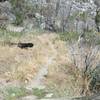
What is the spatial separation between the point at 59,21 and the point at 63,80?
10.1m

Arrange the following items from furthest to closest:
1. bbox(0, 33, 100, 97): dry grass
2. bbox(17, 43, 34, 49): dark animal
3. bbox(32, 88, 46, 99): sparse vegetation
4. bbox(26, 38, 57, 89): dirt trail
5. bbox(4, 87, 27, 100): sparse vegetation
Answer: bbox(17, 43, 34, 49): dark animal < bbox(26, 38, 57, 89): dirt trail < bbox(0, 33, 100, 97): dry grass < bbox(32, 88, 46, 99): sparse vegetation < bbox(4, 87, 27, 100): sparse vegetation

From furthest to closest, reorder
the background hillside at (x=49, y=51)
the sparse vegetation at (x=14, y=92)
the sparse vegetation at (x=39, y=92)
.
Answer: the background hillside at (x=49, y=51) → the sparse vegetation at (x=39, y=92) → the sparse vegetation at (x=14, y=92)

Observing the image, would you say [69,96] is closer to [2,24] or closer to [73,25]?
[2,24]

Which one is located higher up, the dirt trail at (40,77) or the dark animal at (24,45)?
the dark animal at (24,45)

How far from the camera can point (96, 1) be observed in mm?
20703

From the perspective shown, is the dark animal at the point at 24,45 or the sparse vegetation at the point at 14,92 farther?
the dark animal at the point at 24,45

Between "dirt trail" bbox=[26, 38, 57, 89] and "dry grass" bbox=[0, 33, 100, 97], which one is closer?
"dry grass" bbox=[0, 33, 100, 97]

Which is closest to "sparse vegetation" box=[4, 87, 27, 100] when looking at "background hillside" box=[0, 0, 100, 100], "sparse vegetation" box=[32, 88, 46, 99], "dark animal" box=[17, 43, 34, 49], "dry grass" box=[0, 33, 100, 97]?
"background hillside" box=[0, 0, 100, 100]

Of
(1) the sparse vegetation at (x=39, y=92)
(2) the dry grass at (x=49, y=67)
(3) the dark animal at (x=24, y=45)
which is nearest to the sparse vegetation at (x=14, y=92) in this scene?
(1) the sparse vegetation at (x=39, y=92)

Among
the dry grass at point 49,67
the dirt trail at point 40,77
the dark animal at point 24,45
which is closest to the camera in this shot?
the dry grass at point 49,67

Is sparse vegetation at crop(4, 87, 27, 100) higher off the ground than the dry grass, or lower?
lower

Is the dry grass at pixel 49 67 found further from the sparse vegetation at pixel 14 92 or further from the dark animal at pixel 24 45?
the sparse vegetation at pixel 14 92

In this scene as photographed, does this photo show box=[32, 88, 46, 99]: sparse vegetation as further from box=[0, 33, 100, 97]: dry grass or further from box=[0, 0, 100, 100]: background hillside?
box=[0, 33, 100, 97]: dry grass

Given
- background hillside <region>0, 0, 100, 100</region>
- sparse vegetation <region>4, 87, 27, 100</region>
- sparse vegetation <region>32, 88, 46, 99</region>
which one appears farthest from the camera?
background hillside <region>0, 0, 100, 100</region>
